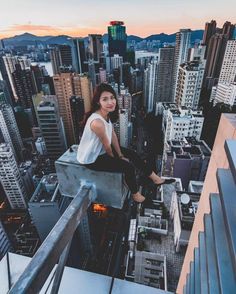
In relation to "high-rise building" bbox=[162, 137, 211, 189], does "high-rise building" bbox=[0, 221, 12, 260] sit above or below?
below

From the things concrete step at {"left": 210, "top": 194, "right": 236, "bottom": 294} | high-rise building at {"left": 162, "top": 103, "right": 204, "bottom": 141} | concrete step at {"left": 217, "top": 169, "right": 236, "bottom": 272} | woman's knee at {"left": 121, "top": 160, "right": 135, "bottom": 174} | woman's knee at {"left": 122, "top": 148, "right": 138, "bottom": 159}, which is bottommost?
high-rise building at {"left": 162, "top": 103, "right": 204, "bottom": 141}

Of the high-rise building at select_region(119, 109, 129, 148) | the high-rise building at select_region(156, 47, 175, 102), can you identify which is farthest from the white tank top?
the high-rise building at select_region(156, 47, 175, 102)

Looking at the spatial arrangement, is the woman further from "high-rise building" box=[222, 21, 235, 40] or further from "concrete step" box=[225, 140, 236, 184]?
"high-rise building" box=[222, 21, 235, 40]

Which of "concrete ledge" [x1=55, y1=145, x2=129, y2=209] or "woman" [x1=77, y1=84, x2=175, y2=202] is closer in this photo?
"concrete ledge" [x1=55, y1=145, x2=129, y2=209]

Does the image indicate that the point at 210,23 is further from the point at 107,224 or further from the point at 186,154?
the point at 107,224

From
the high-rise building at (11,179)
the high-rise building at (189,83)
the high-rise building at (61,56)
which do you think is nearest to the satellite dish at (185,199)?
the high-rise building at (189,83)

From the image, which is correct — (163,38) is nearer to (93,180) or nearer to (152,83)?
(152,83)

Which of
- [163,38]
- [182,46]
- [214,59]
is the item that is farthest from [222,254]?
[163,38]

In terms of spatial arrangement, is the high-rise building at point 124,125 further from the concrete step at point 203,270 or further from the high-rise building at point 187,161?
the concrete step at point 203,270
